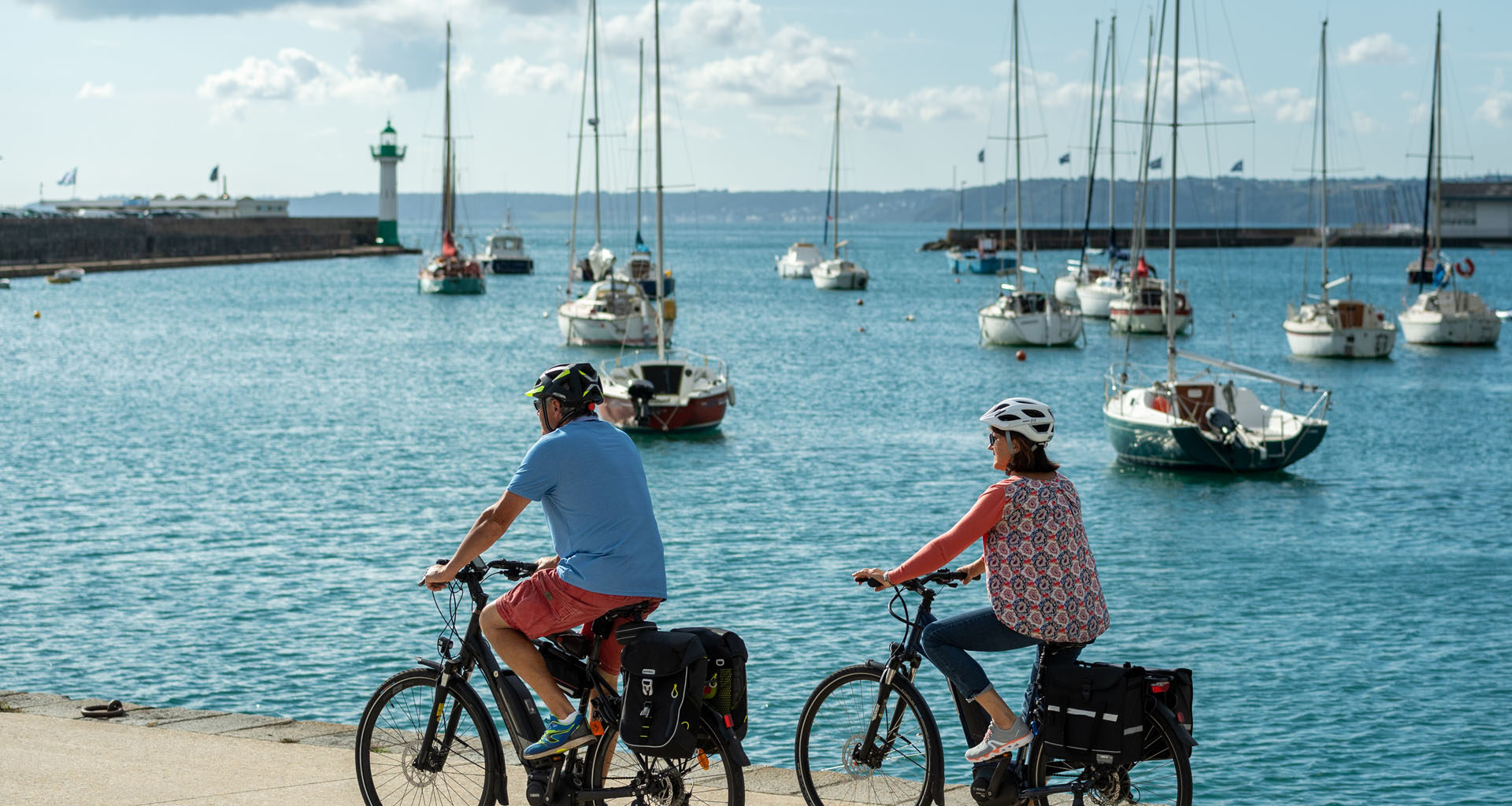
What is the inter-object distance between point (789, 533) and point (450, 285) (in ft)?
233

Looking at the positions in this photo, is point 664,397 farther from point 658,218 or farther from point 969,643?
point 969,643

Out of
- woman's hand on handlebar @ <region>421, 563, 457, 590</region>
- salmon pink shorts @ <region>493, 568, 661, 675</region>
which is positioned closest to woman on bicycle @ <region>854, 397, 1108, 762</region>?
salmon pink shorts @ <region>493, 568, 661, 675</region>

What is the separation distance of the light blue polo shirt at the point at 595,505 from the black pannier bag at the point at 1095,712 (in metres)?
1.45

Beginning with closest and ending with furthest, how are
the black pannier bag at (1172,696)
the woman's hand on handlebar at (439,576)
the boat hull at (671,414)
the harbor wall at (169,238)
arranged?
the black pannier bag at (1172,696)
the woman's hand on handlebar at (439,576)
the boat hull at (671,414)
the harbor wall at (169,238)

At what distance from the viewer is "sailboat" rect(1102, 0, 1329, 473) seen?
93.5 feet

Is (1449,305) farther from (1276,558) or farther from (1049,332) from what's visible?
(1276,558)

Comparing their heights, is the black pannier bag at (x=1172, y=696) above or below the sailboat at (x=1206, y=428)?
above

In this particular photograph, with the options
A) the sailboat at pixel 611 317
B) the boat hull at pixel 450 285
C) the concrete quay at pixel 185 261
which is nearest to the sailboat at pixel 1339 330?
the sailboat at pixel 611 317

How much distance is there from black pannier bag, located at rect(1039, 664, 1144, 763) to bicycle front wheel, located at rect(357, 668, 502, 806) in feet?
6.84

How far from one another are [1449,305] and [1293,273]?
90676 mm

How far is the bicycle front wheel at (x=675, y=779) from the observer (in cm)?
581

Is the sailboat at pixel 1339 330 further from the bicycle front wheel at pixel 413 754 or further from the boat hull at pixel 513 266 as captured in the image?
the boat hull at pixel 513 266

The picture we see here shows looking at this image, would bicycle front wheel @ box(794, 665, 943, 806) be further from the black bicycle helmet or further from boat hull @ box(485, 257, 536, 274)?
boat hull @ box(485, 257, 536, 274)

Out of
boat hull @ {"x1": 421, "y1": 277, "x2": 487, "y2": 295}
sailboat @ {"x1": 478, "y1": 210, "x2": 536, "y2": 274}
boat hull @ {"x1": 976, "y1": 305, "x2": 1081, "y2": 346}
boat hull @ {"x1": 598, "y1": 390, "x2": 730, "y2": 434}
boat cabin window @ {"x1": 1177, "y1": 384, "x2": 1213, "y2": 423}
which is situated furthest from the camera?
sailboat @ {"x1": 478, "y1": 210, "x2": 536, "y2": 274}
